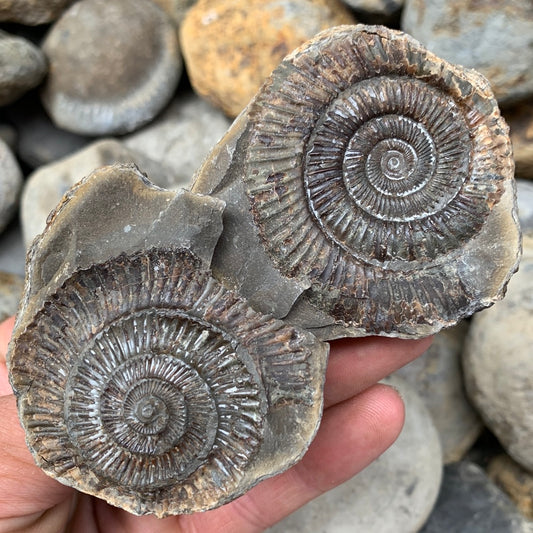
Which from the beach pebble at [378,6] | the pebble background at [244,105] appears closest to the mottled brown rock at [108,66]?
the pebble background at [244,105]

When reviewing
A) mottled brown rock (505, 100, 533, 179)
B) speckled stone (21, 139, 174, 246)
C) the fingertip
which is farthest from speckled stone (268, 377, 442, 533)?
speckled stone (21, 139, 174, 246)

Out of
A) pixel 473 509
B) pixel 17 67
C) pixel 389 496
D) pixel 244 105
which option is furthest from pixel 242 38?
pixel 473 509

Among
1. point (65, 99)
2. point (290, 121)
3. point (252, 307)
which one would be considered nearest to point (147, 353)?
point (252, 307)

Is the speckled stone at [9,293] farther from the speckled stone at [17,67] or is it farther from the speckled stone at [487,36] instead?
the speckled stone at [487,36]

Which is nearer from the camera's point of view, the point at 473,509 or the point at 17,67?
the point at 473,509

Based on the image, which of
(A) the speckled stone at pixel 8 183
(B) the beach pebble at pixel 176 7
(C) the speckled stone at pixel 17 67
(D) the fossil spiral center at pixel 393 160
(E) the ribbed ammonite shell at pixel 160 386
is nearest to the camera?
(E) the ribbed ammonite shell at pixel 160 386

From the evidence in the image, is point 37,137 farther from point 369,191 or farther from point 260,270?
point 369,191
